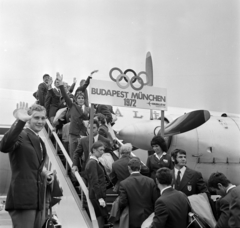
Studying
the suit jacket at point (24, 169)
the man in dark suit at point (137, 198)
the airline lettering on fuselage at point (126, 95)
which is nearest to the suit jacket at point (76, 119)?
the airline lettering on fuselage at point (126, 95)

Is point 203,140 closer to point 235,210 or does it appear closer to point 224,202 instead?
point 224,202

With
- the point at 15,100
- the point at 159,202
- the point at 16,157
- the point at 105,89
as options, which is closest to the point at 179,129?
the point at 105,89

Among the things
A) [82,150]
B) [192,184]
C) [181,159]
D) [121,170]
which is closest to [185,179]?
[192,184]

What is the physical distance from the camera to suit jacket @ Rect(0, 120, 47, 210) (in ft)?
11.8

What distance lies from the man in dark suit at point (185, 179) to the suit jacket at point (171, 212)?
4.56 feet

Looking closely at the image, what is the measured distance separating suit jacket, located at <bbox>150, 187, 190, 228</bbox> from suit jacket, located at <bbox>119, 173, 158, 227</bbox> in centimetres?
72

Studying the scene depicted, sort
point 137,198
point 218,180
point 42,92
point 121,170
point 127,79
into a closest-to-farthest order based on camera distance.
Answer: point 218,180, point 137,198, point 121,170, point 127,79, point 42,92

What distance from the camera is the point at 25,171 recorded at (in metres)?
3.78

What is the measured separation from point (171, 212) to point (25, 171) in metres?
1.64

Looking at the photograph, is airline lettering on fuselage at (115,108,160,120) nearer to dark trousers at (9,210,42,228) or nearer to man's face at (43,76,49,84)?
man's face at (43,76,49,84)

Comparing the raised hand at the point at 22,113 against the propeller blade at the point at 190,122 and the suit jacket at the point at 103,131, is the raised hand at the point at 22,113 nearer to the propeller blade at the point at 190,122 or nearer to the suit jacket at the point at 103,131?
the suit jacket at the point at 103,131

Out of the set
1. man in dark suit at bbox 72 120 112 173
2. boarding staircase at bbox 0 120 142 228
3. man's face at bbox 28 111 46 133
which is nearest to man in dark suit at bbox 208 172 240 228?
boarding staircase at bbox 0 120 142 228

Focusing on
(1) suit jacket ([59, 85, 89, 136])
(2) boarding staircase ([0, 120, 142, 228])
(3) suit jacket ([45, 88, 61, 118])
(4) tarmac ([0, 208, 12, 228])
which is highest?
(3) suit jacket ([45, 88, 61, 118])

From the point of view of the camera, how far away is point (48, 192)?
13.3ft
